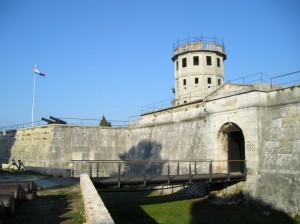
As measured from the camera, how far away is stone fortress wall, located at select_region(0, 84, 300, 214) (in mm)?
14781

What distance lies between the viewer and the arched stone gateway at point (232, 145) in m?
18.4

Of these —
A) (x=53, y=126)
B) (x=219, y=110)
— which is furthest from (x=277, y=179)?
(x=53, y=126)

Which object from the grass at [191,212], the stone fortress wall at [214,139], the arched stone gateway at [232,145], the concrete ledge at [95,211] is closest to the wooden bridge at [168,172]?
the arched stone gateway at [232,145]

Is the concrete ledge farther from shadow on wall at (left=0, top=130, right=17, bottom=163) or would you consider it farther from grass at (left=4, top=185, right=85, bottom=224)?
shadow on wall at (left=0, top=130, right=17, bottom=163)

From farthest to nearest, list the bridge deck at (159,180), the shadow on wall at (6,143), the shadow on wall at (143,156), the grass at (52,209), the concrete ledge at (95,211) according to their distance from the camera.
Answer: the shadow on wall at (6,143) < the shadow on wall at (143,156) < the bridge deck at (159,180) < the grass at (52,209) < the concrete ledge at (95,211)

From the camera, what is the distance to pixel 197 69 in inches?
1394

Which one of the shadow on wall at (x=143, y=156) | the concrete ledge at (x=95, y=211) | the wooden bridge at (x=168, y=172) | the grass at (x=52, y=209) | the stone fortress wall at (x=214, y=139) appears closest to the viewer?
the concrete ledge at (x=95, y=211)

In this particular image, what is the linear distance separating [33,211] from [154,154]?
17.3m

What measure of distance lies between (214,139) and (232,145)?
4.35 ft

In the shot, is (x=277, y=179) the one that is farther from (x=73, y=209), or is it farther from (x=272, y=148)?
(x=73, y=209)

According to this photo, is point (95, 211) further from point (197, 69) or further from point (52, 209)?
point (197, 69)

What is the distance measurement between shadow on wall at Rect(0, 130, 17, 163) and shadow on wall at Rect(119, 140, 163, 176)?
13561mm

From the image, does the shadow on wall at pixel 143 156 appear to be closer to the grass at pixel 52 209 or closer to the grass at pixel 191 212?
the grass at pixel 191 212

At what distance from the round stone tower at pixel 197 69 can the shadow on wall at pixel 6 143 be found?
19417mm
